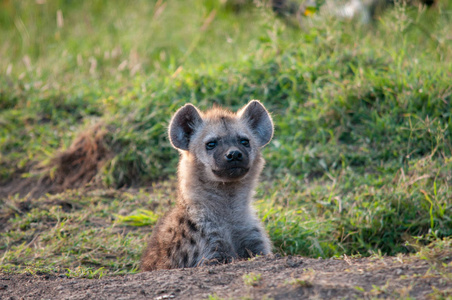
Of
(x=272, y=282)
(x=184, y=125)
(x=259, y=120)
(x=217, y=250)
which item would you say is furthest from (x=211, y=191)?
(x=272, y=282)

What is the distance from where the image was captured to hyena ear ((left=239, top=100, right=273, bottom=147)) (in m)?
4.57

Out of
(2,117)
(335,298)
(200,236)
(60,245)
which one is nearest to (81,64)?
(2,117)

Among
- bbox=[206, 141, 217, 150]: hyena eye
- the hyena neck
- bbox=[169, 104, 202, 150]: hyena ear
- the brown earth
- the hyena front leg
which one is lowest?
the hyena front leg

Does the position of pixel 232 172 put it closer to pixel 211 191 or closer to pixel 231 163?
pixel 231 163

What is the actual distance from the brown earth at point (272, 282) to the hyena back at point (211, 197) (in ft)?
1.74

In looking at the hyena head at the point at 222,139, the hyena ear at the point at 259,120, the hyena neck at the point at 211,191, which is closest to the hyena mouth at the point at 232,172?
the hyena head at the point at 222,139

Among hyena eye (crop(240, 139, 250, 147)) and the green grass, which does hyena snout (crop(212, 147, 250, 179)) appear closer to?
hyena eye (crop(240, 139, 250, 147))

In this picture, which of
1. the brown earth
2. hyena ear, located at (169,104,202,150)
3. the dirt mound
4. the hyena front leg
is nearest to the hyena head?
hyena ear, located at (169,104,202,150)

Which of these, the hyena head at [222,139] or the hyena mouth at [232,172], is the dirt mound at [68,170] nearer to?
the hyena head at [222,139]

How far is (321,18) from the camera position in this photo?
22.1 ft

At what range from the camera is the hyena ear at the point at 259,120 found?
4.57 m

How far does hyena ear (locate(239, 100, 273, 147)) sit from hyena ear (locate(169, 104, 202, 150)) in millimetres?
390

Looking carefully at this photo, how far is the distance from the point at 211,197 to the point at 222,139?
45 centimetres

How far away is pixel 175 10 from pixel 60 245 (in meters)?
5.61
